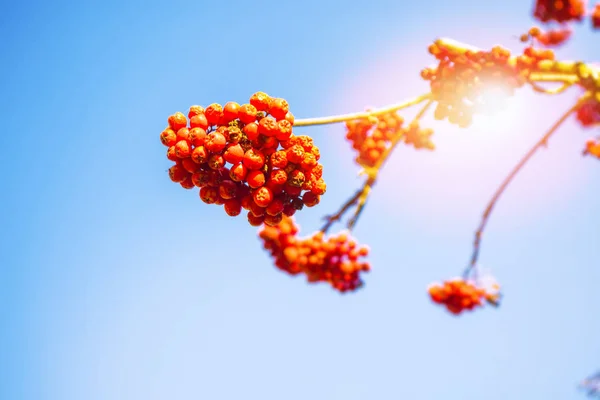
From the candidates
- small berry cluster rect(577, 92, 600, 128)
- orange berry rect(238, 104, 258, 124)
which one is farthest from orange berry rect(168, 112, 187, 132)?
small berry cluster rect(577, 92, 600, 128)

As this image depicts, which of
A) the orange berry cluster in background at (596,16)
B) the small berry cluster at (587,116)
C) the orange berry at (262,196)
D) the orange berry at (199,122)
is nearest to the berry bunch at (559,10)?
the orange berry cluster in background at (596,16)

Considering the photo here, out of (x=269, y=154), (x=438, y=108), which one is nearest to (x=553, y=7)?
(x=438, y=108)

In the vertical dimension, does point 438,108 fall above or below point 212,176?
above

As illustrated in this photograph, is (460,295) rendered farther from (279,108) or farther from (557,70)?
(279,108)

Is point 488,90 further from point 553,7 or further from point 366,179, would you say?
point 366,179

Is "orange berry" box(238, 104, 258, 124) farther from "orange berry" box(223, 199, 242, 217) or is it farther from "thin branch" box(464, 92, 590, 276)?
"thin branch" box(464, 92, 590, 276)
